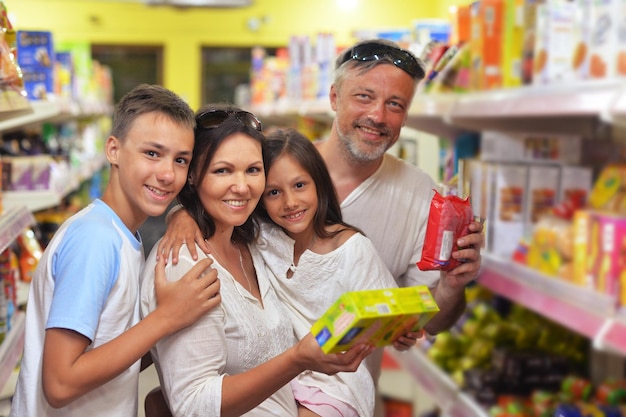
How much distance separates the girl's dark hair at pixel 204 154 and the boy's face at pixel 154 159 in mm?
29

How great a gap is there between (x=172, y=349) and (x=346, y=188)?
1.98 ft

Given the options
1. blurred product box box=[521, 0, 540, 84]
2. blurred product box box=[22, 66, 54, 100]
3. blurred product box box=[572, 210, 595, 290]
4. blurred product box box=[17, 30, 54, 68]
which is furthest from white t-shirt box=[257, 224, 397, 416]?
blurred product box box=[17, 30, 54, 68]

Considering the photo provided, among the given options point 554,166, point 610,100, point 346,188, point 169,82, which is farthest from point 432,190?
point 169,82

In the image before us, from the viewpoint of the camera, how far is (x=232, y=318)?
4.35 feet

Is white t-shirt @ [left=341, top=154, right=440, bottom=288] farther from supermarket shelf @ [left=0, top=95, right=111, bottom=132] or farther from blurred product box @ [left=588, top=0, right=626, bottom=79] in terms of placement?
supermarket shelf @ [left=0, top=95, right=111, bottom=132]

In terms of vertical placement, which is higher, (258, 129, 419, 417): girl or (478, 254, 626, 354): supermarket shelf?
(258, 129, 419, 417): girl

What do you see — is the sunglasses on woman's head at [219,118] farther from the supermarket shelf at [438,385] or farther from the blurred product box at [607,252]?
the supermarket shelf at [438,385]

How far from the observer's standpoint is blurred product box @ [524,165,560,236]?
7.18 ft

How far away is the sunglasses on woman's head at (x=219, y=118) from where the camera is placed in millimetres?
1358

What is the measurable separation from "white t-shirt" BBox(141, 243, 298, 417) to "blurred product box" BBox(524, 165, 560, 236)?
1.03 m

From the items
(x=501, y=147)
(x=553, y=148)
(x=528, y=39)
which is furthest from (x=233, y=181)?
(x=501, y=147)

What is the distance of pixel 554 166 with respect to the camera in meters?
2.21

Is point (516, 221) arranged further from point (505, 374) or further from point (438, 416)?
point (438, 416)

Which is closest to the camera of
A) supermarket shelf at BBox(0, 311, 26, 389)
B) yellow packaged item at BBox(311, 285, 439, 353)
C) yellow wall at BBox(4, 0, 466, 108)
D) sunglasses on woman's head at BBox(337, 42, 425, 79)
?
yellow packaged item at BBox(311, 285, 439, 353)
